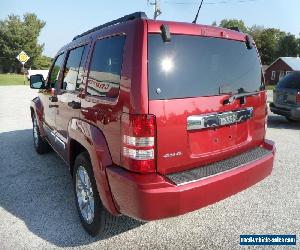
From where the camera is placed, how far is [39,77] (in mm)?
6012

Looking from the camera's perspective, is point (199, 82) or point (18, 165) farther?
point (18, 165)

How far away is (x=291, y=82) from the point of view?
9.95m

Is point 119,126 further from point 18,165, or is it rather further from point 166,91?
point 18,165

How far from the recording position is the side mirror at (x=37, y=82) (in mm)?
5914

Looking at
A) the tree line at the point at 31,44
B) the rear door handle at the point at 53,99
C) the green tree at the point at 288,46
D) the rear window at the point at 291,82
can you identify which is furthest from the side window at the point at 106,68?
the green tree at the point at 288,46

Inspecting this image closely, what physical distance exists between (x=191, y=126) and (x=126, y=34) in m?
0.96

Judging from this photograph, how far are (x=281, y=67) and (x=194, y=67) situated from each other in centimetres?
5740

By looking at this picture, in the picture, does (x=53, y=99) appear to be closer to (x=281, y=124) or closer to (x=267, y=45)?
(x=281, y=124)

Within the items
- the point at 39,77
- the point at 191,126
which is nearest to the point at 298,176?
the point at 191,126

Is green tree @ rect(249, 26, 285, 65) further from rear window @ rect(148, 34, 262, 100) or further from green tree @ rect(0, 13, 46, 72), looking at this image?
rear window @ rect(148, 34, 262, 100)

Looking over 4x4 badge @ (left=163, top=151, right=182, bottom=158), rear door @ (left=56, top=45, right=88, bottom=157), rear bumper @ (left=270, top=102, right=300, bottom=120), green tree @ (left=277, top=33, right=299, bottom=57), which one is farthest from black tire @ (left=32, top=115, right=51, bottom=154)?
green tree @ (left=277, top=33, right=299, bottom=57)

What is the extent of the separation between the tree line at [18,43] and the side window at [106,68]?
7443 centimetres

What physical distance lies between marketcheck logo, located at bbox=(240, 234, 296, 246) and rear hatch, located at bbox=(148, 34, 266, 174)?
2.85 feet

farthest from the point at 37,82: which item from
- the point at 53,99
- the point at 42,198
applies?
the point at 42,198
